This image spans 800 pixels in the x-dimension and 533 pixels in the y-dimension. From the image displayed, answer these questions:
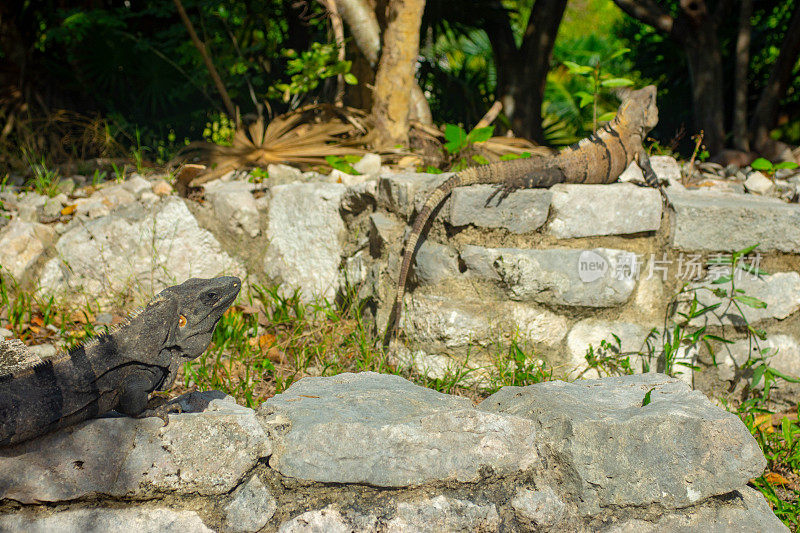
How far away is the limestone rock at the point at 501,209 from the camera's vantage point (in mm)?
3072

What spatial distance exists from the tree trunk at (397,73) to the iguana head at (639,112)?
1592mm

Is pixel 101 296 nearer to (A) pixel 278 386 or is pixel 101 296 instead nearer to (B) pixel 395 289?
(A) pixel 278 386

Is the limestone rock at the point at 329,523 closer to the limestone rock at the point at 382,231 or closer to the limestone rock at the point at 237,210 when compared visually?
the limestone rock at the point at 382,231

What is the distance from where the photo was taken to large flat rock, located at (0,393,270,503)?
1.78m

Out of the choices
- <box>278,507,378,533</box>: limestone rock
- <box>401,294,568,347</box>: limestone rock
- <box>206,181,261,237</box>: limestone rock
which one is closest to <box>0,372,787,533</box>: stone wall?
<box>278,507,378,533</box>: limestone rock

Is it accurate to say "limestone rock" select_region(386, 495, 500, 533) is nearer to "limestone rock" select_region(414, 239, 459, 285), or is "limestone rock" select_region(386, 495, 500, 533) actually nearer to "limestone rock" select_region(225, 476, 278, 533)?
"limestone rock" select_region(225, 476, 278, 533)

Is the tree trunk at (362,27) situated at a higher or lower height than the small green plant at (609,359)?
higher

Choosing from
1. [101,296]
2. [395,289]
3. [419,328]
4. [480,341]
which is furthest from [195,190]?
[480,341]

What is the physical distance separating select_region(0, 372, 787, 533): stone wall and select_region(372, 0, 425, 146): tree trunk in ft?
9.31

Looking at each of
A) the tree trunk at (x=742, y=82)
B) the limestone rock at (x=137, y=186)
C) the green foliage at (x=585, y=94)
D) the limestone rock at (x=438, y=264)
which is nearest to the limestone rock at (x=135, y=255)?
the limestone rock at (x=137, y=186)

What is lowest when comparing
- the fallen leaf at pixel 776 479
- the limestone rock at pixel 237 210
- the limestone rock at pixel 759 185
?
the fallen leaf at pixel 776 479

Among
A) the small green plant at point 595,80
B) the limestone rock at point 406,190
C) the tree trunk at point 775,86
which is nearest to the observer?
the limestone rock at point 406,190

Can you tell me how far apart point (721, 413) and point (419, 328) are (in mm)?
1441

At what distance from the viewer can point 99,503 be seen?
1.85 metres
